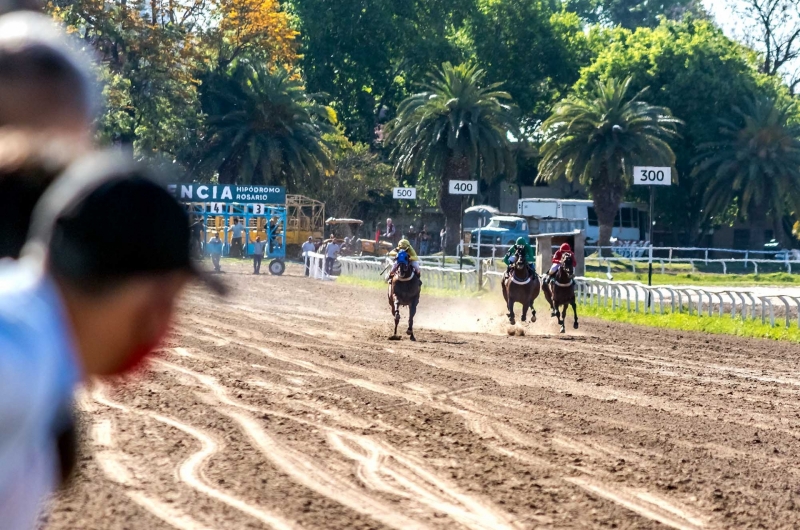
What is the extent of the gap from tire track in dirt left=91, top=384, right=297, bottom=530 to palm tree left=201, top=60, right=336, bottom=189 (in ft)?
154

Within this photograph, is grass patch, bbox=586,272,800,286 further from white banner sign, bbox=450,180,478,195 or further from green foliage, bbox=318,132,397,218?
green foliage, bbox=318,132,397,218

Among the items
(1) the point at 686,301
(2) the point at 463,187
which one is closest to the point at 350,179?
(2) the point at 463,187

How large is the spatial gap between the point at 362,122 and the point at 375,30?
227 inches

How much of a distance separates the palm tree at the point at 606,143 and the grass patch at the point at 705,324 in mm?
26847

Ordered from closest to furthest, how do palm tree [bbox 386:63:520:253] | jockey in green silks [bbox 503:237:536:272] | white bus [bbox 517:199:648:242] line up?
jockey in green silks [bbox 503:237:536:272] → palm tree [bbox 386:63:520:253] → white bus [bbox 517:199:648:242]

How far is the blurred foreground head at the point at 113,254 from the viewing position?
4.91ft

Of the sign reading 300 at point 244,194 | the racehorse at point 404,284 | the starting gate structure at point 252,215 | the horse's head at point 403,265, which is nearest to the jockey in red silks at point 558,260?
the racehorse at point 404,284

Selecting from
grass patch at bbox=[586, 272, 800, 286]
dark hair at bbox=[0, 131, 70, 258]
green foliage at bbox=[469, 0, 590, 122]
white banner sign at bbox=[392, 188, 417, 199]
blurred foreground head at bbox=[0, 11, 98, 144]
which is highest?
green foliage at bbox=[469, 0, 590, 122]

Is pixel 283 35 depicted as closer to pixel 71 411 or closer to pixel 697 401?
pixel 697 401

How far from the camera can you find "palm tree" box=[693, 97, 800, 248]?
185 feet

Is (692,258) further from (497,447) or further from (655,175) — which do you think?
(497,447)

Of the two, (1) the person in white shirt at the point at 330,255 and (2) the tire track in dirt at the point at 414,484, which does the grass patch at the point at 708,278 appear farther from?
(2) the tire track in dirt at the point at 414,484

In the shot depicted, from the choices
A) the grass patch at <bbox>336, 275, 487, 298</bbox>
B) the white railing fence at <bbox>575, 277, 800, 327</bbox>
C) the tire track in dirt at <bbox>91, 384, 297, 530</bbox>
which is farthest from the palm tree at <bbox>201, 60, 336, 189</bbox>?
the tire track in dirt at <bbox>91, 384, 297, 530</bbox>

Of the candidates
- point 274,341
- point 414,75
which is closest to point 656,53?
point 414,75
